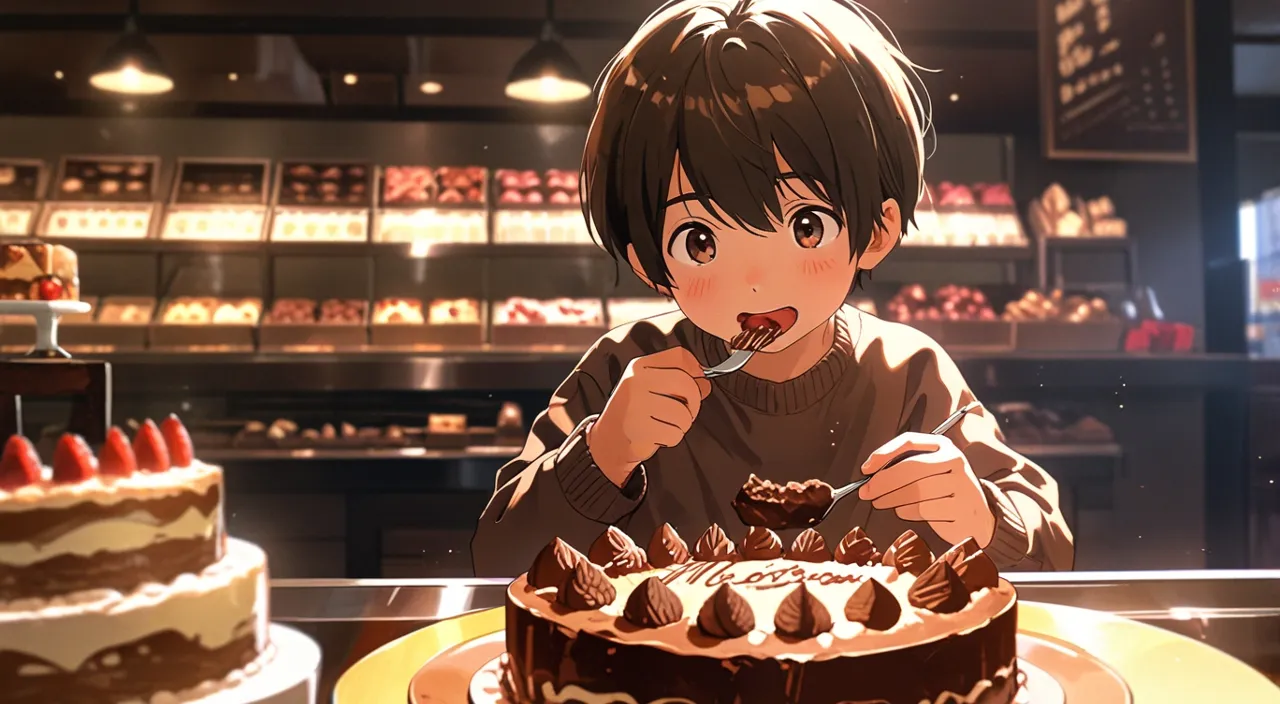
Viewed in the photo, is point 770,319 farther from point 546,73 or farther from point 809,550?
point 546,73

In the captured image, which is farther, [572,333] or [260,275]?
[260,275]

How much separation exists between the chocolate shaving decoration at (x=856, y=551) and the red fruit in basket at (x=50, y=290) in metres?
1.05

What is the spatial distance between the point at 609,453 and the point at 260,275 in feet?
5.79

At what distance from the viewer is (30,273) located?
1179 millimetres

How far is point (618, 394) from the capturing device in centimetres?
161

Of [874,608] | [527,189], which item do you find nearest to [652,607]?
[874,608]

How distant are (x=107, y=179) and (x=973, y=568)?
116 inches

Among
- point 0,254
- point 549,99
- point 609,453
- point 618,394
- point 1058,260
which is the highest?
point 549,99

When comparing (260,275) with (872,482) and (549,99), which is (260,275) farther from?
(872,482)

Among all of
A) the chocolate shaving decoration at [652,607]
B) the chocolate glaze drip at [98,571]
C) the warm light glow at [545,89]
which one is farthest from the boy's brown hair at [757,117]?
the warm light glow at [545,89]

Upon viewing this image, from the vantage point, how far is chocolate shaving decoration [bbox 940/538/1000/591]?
0.91 metres

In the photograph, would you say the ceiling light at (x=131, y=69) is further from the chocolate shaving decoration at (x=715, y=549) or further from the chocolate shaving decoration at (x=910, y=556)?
the chocolate shaving decoration at (x=910, y=556)

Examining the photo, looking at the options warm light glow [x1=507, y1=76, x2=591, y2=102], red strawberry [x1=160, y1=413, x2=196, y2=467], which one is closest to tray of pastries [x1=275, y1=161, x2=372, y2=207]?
warm light glow [x1=507, y1=76, x2=591, y2=102]

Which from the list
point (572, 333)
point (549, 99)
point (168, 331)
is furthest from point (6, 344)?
point (549, 99)
